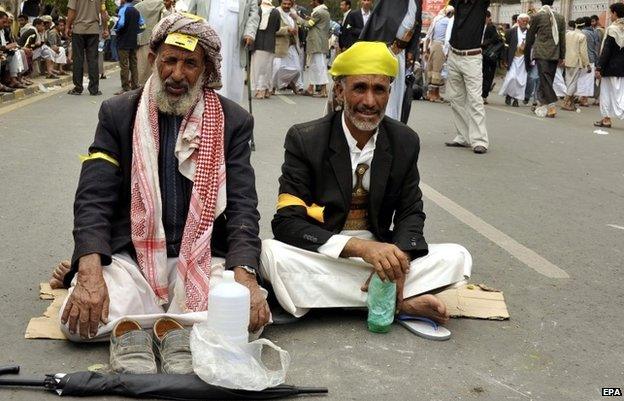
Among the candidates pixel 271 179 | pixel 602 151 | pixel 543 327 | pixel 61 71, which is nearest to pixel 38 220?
pixel 271 179

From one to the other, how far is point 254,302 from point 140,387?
613 millimetres

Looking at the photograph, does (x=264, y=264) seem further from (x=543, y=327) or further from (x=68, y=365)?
(x=543, y=327)

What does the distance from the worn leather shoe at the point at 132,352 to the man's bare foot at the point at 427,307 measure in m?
1.22

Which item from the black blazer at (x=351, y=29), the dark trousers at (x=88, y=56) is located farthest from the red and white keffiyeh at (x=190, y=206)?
the dark trousers at (x=88, y=56)

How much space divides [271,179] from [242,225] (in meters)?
3.83

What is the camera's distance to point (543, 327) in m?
4.24

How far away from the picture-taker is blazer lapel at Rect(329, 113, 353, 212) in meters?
4.19

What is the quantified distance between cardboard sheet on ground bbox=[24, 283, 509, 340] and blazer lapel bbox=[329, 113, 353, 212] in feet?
2.32

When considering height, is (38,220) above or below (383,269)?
below

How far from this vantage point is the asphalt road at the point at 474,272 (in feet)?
11.6

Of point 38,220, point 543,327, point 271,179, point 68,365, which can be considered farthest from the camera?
point 271,179

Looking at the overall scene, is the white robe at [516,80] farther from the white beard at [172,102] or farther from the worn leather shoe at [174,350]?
the worn leather shoe at [174,350]

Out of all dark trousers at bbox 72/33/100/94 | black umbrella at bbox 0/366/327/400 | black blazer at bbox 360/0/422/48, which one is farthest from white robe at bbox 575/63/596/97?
black umbrella at bbox 0/366/327/400

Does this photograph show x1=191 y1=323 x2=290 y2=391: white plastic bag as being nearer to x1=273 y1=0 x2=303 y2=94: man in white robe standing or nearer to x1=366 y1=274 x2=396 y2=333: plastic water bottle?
x1=366 y1=274 x2=396 y2=333: plastic water bottle
